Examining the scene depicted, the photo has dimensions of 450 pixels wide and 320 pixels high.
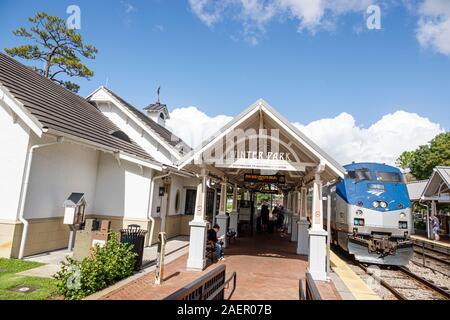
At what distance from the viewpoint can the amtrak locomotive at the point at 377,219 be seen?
414 inches

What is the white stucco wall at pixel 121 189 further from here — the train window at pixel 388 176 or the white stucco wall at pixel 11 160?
the train window at pixel 388 176

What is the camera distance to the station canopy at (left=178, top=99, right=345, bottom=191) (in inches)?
326

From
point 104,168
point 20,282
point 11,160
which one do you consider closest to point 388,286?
point 20,282

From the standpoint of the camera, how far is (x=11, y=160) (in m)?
8.72

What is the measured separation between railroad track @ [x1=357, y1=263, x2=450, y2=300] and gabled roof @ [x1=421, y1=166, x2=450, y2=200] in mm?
14414

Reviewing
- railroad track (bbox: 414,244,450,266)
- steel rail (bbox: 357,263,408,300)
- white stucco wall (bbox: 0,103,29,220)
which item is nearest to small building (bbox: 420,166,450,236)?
railroad track (bbox: 414,244,450,266)

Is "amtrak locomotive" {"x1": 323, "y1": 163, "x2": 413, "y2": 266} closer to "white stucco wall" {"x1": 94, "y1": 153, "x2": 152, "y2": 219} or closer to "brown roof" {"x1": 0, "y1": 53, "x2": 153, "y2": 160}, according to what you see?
"white stucco wall" {"x1": 94, "y1": 153, "x2": 152, "y2": 219}

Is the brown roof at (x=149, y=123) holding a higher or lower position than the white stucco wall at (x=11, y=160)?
higher

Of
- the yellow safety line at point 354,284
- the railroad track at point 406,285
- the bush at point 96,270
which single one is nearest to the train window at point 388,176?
the railroad track at point 406,285

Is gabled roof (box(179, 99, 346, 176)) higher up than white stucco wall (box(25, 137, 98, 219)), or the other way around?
gabled roof (box(179, 99, 346, 176))

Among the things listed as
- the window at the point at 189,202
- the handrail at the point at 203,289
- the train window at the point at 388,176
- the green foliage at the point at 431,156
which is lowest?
the handrail at the point at 203,289

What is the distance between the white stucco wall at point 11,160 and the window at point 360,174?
12.0 metres

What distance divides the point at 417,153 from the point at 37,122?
56.5m

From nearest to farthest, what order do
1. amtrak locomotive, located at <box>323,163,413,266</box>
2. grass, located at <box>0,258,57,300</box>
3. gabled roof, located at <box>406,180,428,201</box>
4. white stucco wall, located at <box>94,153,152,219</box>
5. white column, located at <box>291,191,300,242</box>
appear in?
grass, located at <box>0,258,57,300</box>
amtrak locomotive, located at <box>323,163,413,266</box>
white stucco wall, located at <box>94,153,152,219</box>
white column, located at <box>291,191,300,242</box>
gabled roof, located at <box>406,180,428,201</box>
